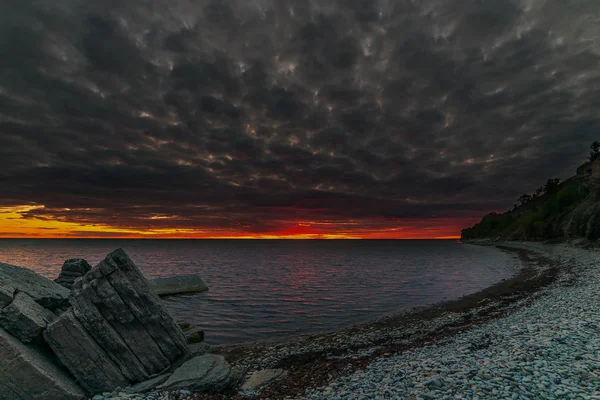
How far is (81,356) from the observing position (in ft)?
40.7

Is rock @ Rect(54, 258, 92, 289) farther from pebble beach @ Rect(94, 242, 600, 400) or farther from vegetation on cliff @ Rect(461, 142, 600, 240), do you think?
vegetation on cliff @ Rect(461, 142, 600, 240)

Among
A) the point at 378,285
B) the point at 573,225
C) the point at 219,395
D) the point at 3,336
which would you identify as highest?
the point at 573,225

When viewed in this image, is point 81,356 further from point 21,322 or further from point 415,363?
point 415,363

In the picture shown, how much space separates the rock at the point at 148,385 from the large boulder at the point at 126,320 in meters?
0.73

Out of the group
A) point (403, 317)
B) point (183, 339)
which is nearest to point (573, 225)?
point (403, 317)

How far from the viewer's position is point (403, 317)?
27891 millimetres

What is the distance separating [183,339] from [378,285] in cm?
3891

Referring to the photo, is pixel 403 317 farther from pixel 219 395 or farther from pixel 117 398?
pixel 117 398

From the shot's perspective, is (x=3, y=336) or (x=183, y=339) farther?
(x=183, y=339)

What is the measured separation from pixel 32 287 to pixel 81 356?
19.4 ft

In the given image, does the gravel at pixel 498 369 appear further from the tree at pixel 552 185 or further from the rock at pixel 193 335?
the tree at pixel 552 185

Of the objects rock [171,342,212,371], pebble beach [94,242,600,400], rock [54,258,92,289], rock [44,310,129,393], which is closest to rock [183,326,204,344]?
pebble beach [94,242,600,400]

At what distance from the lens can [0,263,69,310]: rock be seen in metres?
14.1

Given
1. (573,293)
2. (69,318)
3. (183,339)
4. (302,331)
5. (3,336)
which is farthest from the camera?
(573,293)
